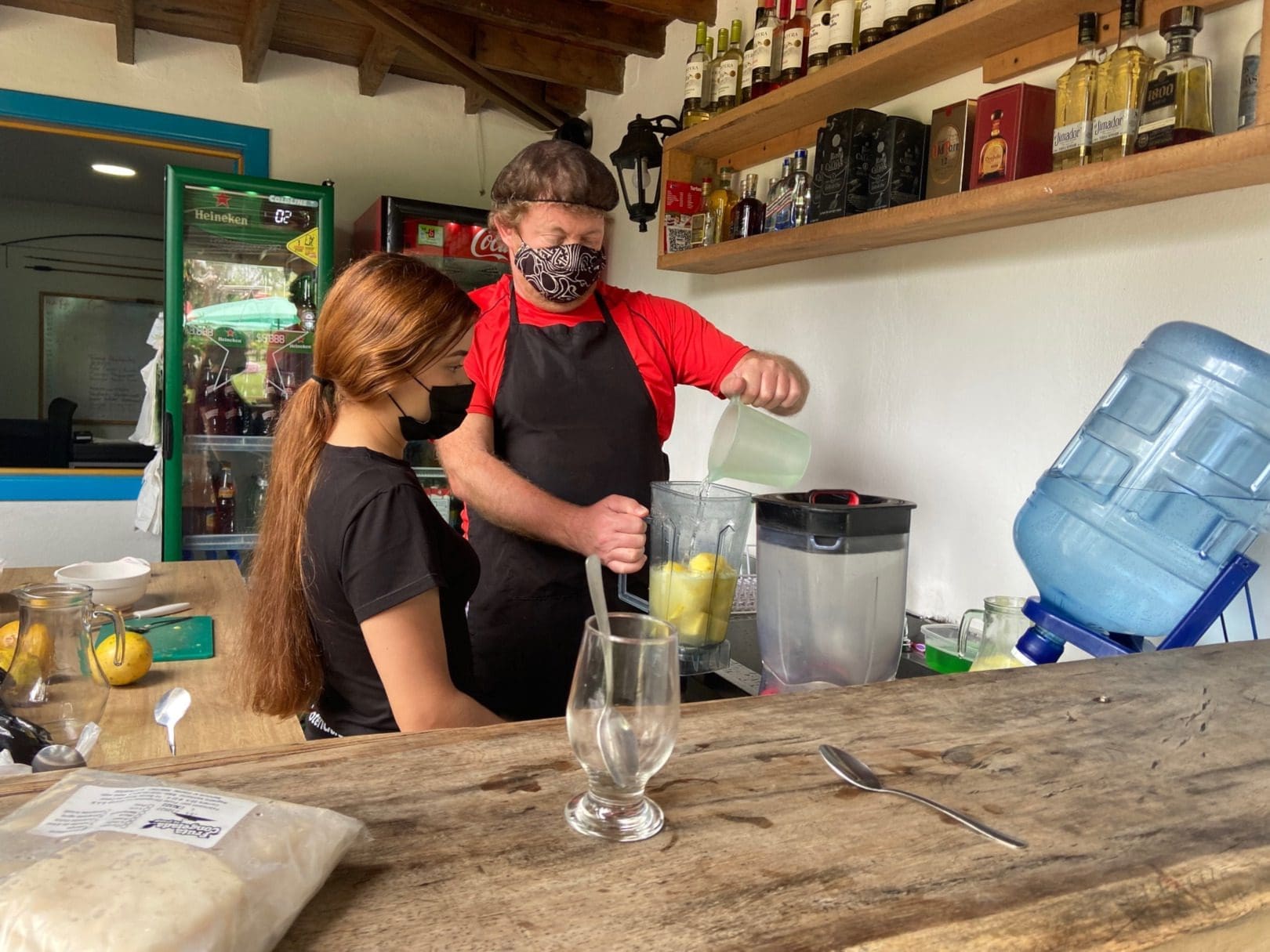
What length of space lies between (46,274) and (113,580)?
5428mm

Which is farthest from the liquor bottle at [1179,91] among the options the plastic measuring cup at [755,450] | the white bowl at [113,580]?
the white bowl at [113,580]

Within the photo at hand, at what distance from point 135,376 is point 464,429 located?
207 inches

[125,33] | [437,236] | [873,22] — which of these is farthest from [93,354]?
[873,22]

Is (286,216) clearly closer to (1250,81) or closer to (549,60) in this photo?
(549,60)

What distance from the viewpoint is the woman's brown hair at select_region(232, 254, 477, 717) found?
1.31m

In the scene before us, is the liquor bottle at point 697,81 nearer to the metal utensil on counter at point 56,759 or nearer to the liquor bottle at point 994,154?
the liquor bottle at point 994,154

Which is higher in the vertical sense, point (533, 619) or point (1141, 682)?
point (1141, 682)

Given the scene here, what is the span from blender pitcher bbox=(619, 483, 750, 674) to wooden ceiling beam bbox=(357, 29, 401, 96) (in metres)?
2.52

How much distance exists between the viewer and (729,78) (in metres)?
2.59

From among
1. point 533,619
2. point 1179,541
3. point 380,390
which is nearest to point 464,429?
point 533,619

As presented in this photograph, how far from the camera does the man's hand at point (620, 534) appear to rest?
1.48 meters

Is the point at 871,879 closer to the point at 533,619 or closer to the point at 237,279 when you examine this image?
the point at 533,619

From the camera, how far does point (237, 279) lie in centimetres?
357

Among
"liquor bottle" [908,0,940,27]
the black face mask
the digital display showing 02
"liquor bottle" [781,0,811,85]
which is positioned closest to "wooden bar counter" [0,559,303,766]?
the black face mask
